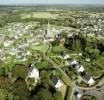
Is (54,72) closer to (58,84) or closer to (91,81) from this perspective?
(58,84)

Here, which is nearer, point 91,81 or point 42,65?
point 91,81

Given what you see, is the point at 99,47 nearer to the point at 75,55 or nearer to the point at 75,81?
the point at 75,55

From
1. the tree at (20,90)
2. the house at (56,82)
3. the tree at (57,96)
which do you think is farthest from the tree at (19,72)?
the tree at (57,96)

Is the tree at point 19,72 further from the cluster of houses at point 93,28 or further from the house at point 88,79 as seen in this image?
the cluster of houses at point 93,28

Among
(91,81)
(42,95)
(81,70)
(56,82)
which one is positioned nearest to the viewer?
(42,95)

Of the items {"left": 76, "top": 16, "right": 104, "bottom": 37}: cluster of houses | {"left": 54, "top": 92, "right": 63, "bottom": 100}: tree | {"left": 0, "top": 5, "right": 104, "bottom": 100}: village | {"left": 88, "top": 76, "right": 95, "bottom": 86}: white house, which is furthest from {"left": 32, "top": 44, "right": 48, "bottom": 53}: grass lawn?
{"left": 54, "top": 92, "right": 63, "bottom": 100}: tree

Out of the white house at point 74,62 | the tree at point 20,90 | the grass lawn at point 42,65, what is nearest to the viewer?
the tree at point 20,90

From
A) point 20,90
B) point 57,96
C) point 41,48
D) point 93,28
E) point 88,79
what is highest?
point 20,90

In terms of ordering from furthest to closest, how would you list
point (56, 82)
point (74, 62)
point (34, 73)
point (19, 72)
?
point (74, 62)
point (34, 73)
point (19, 72)
point (56, 82)

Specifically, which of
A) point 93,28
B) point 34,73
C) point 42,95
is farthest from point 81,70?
point 93,28

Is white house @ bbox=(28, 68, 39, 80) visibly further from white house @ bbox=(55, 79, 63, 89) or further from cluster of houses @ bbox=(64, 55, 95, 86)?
cluster of houses @ bbox=(64, 55, 95, 86)

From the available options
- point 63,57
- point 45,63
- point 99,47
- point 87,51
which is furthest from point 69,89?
point 99,47
